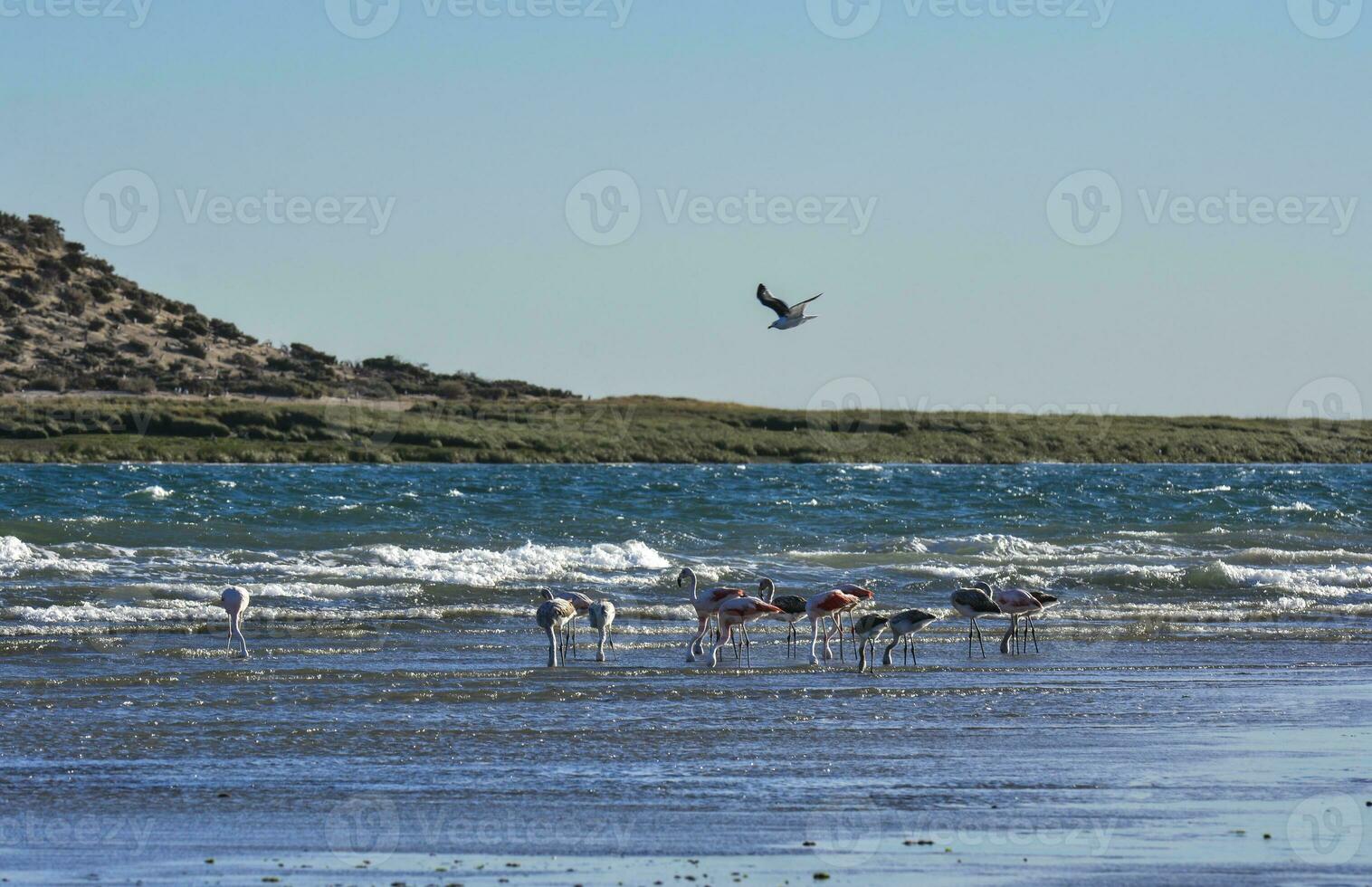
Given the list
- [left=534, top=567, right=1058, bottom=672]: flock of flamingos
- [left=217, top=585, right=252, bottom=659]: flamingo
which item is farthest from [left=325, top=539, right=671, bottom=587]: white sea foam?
[left=217, top=585, right=252, bottom=659]: flamingo

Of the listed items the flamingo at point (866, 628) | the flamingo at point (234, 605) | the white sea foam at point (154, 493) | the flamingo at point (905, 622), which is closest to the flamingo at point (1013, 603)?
the flamingo at point (905, 622)

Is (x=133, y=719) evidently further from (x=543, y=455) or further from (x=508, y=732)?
(x=543, y=455)

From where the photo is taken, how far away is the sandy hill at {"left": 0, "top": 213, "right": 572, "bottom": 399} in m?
76.8

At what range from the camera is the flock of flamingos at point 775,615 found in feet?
49.9

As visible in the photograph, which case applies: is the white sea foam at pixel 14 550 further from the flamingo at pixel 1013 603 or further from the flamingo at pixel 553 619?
the flamingo at pixel 1013 603

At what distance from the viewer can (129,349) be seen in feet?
269

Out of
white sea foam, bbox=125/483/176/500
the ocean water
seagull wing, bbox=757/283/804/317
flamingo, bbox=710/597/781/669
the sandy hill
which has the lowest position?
the ocean water

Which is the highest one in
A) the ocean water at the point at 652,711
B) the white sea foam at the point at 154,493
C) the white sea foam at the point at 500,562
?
the white sea foam at the point at 154,493

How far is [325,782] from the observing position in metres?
9.30

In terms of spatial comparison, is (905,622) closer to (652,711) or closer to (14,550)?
(652,711)

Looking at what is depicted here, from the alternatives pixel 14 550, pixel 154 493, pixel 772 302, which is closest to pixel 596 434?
pixel 154 493

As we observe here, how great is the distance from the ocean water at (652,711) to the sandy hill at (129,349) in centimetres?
4902

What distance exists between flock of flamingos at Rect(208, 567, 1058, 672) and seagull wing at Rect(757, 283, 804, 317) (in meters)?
2.78

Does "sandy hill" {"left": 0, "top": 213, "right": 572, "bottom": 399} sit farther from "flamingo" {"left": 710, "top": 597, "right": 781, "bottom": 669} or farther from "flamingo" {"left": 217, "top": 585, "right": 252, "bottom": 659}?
"flamingo" {"left": 710, "top": 597, "right": 781, "bottom": 669}
